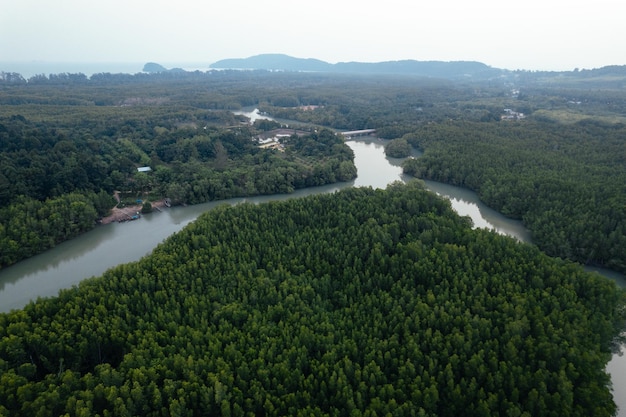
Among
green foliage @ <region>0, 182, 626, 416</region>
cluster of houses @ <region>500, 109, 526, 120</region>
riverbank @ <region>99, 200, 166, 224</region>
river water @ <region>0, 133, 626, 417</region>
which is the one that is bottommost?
river water @ <region>0, 133, 626, 417</region>

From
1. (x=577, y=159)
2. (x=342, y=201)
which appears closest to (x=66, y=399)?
(x=342, y=201)

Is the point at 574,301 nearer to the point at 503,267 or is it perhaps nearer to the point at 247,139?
the point at 503,267

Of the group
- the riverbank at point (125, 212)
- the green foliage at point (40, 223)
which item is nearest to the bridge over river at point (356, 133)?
the riverbank at point (125, 212)

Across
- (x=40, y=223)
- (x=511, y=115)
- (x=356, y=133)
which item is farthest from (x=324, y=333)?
(x=511, y=115)

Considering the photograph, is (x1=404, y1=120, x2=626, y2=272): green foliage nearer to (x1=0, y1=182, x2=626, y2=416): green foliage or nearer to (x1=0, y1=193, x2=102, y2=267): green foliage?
(x1=0, y1=182, x2=626, y2=416): green foliage

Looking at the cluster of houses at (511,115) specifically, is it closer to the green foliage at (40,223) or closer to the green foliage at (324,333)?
the green foliage at (324,333)

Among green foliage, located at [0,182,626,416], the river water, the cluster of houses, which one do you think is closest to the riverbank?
the river water
